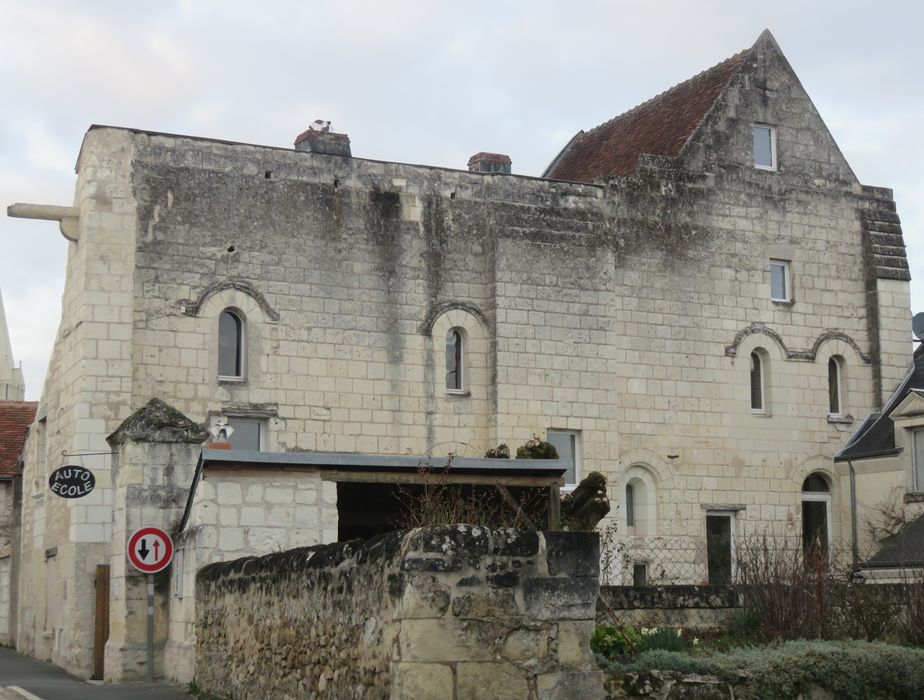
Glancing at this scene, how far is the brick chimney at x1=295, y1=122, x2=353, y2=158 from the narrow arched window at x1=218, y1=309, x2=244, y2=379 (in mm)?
3613

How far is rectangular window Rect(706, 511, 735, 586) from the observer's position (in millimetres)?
27672

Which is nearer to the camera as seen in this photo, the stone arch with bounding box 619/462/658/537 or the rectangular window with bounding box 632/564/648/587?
the rectangular window with bounding box 632/564/648/587

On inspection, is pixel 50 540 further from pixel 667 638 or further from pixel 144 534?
pixel 667 638

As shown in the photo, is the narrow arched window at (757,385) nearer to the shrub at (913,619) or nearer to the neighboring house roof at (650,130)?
the neighboring house roof at (650,130)

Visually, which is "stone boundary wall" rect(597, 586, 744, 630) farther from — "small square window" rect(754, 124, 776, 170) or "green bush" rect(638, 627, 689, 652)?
"small square window" rect(754, 124, 776, 170)

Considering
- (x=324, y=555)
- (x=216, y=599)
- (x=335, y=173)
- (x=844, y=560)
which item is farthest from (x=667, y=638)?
(x=844, y=560)

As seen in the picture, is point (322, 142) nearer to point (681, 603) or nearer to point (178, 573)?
point (178, 573)

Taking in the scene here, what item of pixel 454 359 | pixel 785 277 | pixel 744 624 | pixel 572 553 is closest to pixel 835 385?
pixel 785 277

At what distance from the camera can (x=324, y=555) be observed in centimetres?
1170

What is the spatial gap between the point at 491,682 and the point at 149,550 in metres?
9.29

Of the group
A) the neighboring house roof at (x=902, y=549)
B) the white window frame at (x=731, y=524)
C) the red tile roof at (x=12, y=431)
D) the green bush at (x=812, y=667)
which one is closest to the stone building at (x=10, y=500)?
the red tile roof at (x=12, y=431)

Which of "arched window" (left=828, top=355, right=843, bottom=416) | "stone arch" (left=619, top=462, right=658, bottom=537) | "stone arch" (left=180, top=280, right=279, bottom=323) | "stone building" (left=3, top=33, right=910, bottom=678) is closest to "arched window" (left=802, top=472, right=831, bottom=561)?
"stone building" (left=3, top=33, right=910, bottom=678)

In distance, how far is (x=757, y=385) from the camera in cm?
2869

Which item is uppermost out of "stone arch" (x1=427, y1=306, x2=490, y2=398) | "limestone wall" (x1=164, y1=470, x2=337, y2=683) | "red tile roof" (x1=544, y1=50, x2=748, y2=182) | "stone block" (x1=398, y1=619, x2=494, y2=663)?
"red tile roof" (x1=544, y1=50, x2=748, y2=182)
